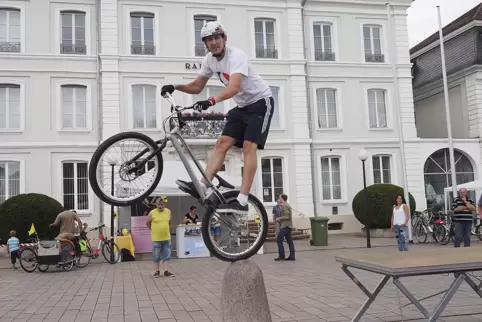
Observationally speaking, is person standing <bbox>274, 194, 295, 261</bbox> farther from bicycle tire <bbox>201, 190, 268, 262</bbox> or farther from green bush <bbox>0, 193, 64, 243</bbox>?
green bush <bbox>0, 193, 64, 243</bbox>

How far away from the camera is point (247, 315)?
Answer: 18.8 feet

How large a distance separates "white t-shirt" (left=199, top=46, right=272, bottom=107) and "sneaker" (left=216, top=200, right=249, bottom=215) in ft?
3.49

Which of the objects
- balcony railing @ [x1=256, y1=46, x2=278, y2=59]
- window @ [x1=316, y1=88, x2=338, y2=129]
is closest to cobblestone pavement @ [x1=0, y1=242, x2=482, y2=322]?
window @ [x1=316, y1=88, x2=338, y2=129]

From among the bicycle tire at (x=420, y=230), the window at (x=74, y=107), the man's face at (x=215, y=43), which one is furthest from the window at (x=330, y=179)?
the man's face at (x=215, y=43)

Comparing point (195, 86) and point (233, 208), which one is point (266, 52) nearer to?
point (195, 86)

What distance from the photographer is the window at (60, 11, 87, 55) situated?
22328 millimetres

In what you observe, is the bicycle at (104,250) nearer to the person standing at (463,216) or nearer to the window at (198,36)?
the person standing at (463,216)

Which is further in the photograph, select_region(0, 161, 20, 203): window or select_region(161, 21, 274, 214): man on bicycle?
select_region(0, 161, 20, 203): window

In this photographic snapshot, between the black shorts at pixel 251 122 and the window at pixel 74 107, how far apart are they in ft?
59.6

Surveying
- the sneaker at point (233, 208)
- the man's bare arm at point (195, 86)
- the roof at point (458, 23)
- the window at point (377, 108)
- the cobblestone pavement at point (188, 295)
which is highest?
the roof at point (458, 23)

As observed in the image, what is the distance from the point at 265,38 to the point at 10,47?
11.6 m

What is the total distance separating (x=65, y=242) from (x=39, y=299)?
15.0 feet

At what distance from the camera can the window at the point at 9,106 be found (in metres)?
21.5

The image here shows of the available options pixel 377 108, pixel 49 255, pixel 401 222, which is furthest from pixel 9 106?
pixel 377 108
